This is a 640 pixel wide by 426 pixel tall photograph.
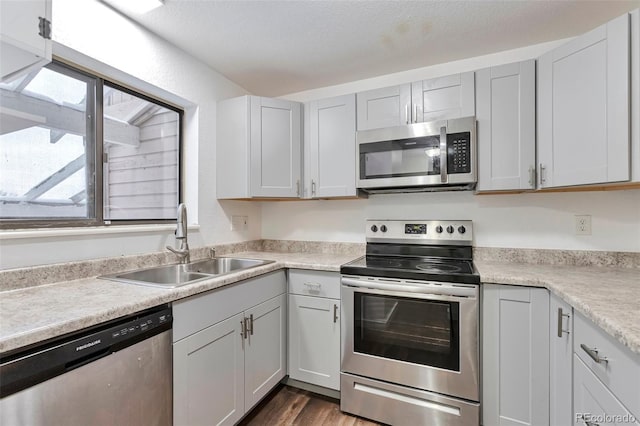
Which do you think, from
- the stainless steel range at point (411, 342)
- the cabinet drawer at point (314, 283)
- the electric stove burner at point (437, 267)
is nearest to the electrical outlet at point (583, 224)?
the stainless steel range at point (411, 342)

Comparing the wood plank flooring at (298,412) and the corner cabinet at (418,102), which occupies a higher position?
the corner cabinet at (418,102)

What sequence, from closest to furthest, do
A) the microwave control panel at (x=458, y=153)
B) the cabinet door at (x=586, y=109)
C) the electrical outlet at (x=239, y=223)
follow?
the cabinet door at (x=586, y=109) → the microwave control panel at (x=458, y=153) → the electrical outlet at (x=239, y=223)

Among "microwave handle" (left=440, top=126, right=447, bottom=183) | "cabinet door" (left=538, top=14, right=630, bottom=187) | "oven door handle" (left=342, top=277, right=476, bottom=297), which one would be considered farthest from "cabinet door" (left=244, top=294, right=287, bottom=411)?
"cabinet door" (left=538, top=14, right=630, bottom=187)

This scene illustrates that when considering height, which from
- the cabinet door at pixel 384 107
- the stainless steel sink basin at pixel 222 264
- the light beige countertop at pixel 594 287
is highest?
the cabinet door at pixel 384 107

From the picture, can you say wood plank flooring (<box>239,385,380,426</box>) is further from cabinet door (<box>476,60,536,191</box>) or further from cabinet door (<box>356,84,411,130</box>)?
cabinet door (<box>356,84,411,130</box>)

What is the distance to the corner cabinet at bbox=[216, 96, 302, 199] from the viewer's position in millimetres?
2213

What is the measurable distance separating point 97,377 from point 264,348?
0.98 m

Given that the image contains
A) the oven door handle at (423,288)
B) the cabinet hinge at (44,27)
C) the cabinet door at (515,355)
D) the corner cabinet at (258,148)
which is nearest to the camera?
the cabinet hinge at (44,27)

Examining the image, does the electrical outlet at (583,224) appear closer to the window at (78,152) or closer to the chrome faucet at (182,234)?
the chrome faucet at (182,234)

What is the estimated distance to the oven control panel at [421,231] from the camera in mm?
2066

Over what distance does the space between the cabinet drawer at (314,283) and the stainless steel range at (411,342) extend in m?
0.09

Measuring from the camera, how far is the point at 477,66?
2.13 m

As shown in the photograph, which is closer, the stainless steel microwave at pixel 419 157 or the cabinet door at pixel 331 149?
the stainless steel microwave at pixel 419 157

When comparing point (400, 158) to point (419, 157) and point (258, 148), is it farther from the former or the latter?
point (258, 148)
